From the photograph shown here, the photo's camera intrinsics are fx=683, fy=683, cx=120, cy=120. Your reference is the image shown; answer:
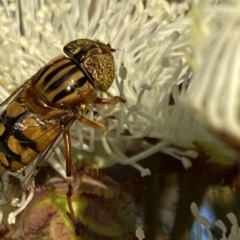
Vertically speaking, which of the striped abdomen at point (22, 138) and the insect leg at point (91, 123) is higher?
the striped abdomen at point (22, 138)

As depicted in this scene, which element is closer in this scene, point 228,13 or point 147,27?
point 228,13

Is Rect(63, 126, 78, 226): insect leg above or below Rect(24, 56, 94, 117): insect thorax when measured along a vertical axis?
below

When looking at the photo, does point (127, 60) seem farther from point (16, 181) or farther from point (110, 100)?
point (16, 181)

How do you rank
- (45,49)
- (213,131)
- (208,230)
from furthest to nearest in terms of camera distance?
(45,49) < (208,230) < (213,131)

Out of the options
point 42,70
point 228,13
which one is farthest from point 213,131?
point 42,70

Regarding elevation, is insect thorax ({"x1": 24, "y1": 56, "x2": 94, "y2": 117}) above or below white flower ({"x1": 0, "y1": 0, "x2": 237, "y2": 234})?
above

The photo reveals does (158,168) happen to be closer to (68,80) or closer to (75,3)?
(68,80)

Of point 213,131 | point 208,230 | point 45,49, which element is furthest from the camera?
point 45,49
